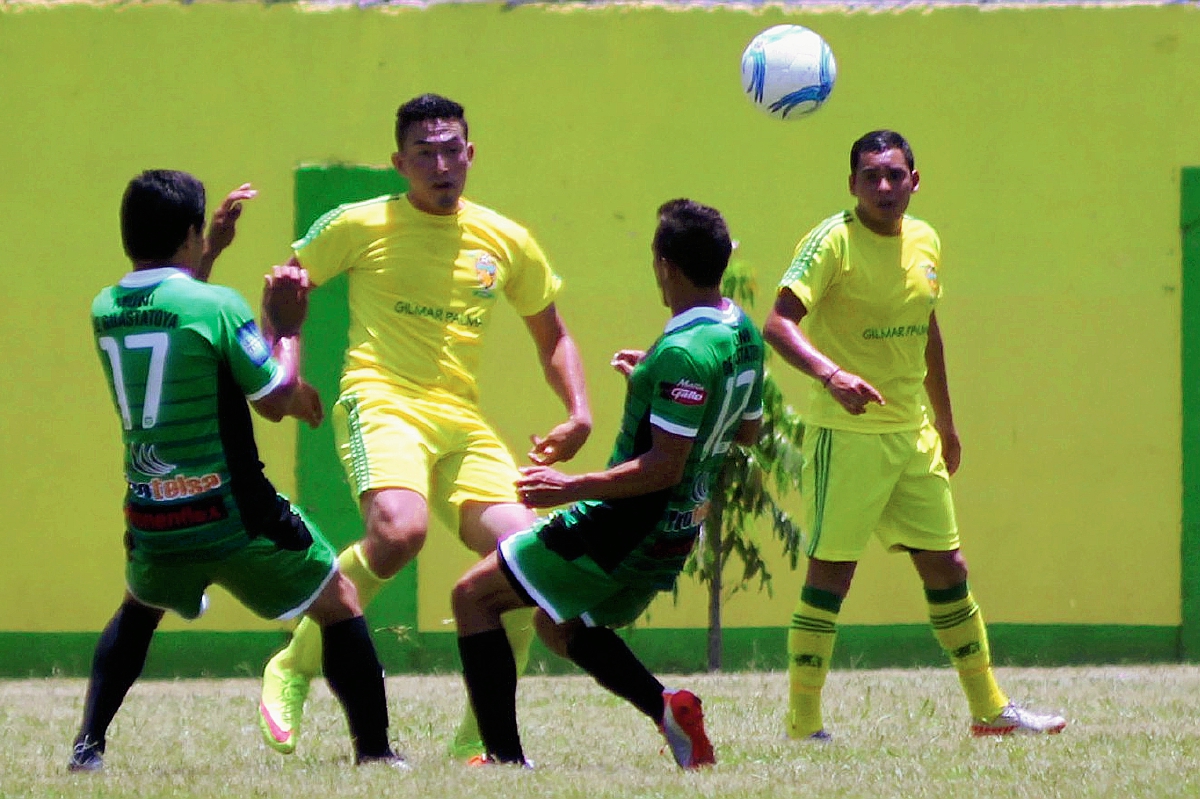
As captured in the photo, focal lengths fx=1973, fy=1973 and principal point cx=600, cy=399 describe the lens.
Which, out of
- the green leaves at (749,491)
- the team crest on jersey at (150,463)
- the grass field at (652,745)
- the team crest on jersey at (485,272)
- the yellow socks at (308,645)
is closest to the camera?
the grass field at (652,745)

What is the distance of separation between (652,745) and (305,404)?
188cm

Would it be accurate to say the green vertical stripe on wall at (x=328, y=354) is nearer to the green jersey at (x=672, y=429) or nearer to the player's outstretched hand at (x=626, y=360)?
the player's outstretched hand at (x=626, y=360)

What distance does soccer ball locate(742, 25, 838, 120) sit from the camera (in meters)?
7.57

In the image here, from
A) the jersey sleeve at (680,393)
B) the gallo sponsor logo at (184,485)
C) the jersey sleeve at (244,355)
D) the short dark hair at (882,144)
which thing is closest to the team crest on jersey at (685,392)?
the jersey sleeve at (680,393)

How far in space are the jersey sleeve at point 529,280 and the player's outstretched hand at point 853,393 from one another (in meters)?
1.17

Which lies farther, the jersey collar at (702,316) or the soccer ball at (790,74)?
the soccer ball at (790,74)

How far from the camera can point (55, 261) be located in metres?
9.52

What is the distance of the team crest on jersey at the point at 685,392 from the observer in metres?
5.25

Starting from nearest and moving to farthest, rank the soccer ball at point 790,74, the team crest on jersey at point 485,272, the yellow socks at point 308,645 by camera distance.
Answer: the yellow socks at point 308,645 → the team crest on jersey at point 485,272 → the soccer ball at point 790,74

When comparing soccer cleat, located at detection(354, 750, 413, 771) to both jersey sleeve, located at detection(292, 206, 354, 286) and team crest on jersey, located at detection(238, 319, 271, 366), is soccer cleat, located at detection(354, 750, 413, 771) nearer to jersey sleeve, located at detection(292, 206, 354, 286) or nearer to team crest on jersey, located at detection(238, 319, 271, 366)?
team crest on jersey, located at detection(238, 319, 271, 366)

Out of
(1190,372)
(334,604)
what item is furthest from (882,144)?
(1190,372)

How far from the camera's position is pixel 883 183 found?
6625mm

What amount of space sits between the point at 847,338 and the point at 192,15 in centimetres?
434

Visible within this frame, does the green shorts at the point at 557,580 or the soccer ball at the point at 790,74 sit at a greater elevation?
the soccer ball at the point at 790,74
